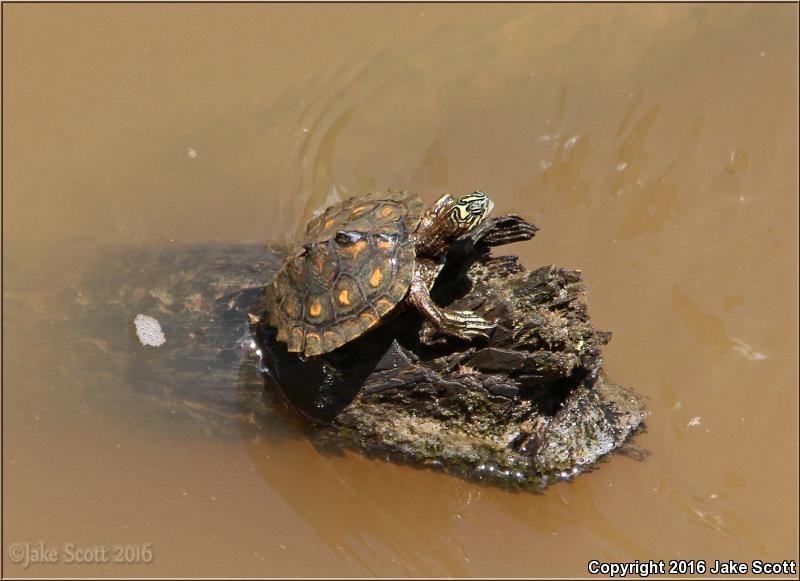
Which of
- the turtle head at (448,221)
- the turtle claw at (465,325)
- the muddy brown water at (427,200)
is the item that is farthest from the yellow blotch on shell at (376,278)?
the muddy brown water at (427,200)

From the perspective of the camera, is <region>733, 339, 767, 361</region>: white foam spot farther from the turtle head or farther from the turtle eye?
the turtle eye

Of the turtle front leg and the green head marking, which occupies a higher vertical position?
the green head marking

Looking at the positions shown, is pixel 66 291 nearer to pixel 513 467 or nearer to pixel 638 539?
pixel 513 467

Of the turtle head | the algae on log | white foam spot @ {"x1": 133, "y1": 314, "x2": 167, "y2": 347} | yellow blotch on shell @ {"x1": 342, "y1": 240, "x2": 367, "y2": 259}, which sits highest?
the turtle head

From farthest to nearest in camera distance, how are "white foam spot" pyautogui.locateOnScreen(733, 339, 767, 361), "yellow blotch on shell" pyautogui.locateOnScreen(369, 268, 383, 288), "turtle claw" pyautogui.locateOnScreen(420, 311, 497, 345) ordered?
1. "white foam spot" pyautogui.locateOnScreen(733, 339, 767, 361)
2. "yellow blotch on shell" pyautogui.locateOnScreen(369, 268, 383, 288)
3. "turtle claw" pyautogui.locateOnScreen(420, 311, 497, 345)

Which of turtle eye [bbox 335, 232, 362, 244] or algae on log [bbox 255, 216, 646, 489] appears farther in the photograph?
turtle eye [bbox 335, 232, 362, 244]

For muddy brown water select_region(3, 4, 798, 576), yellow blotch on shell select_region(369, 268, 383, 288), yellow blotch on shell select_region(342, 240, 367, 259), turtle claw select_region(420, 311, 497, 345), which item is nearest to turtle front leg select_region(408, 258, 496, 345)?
turtle claw select_region(420, 311, 497, 345)
